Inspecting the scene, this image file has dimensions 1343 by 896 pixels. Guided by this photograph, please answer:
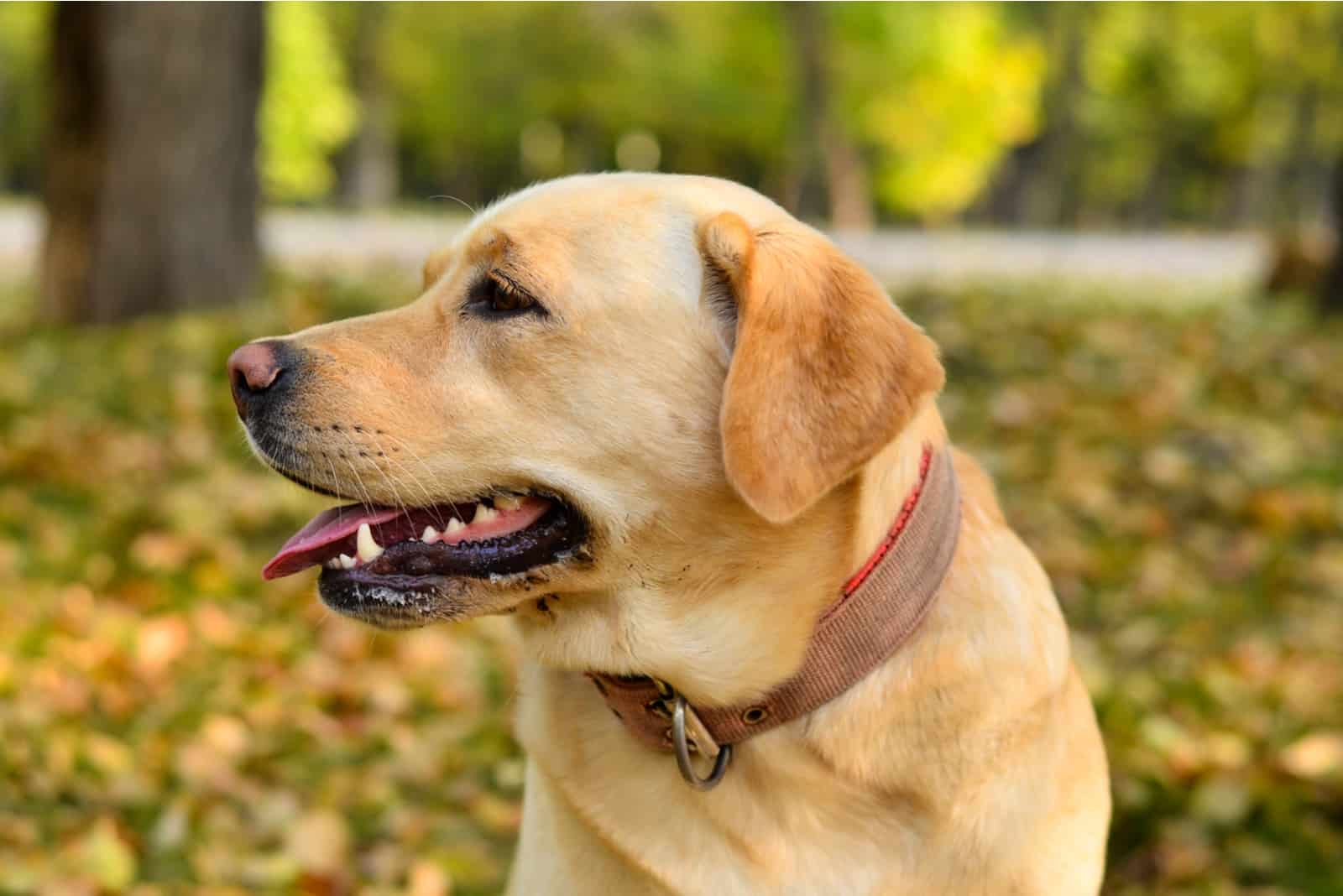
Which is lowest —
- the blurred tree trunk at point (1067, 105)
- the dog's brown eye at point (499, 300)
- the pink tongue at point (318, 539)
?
the blurred tree trunk at point (1067, 105)

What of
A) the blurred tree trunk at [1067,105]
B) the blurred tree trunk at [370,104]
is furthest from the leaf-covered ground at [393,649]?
the blurred tree trunk at [370,104]

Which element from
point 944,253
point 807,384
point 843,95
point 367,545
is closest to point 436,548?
point 367,545

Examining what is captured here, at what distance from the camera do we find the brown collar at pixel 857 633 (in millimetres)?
2412

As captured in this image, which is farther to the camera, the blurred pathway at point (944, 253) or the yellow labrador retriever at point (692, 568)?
the blurred pathway at point (944, 253)

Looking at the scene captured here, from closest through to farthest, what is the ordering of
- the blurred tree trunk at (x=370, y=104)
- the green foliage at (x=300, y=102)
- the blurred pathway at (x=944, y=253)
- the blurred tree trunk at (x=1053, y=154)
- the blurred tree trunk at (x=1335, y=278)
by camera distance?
the blurred tree trunk at (x=1335, y=278)
the blurred pathway at (x=944, y=253)
the blurred tree trunk at (x=1053, y=154)
the blurred tree trunk at (x=370, y=104)
the green foliage at (x=300, y=102)

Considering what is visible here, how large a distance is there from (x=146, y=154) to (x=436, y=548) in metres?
7.35

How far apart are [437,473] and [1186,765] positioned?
8.93 feet

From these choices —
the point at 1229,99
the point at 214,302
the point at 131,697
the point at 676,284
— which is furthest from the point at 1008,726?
the point at 1229,99

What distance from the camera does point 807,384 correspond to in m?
2.29

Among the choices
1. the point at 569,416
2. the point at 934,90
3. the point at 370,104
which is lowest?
the point at 370,104

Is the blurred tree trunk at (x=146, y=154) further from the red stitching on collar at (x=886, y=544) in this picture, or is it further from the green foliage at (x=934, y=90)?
the green foliage at (x=934, y=90)

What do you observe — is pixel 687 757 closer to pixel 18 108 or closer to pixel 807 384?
pixel 807 384

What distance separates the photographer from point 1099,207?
213 ft

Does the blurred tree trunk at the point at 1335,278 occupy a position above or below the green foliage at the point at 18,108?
above
